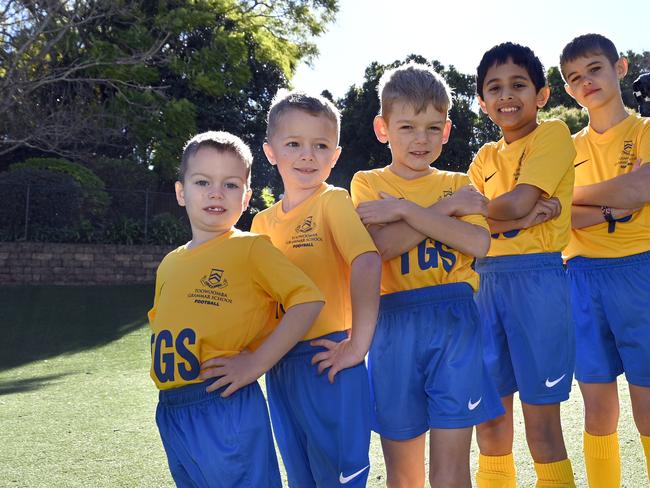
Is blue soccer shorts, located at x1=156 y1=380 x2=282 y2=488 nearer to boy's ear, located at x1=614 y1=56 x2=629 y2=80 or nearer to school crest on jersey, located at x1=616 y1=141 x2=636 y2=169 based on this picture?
school crest on jersey, located at x1=616 y1=141 x2=636 y2=169

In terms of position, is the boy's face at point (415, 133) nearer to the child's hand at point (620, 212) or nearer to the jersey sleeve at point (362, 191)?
the jersey sleeve at point (362, 191)

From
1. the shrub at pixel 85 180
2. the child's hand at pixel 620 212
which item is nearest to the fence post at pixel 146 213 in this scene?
the shrub at pixel 85 180

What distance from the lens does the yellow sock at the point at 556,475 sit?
260 centimetres

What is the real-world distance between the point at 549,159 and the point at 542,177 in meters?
0.08

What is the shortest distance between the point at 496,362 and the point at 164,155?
17.4 meters

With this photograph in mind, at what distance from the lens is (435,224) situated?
7.48 ft

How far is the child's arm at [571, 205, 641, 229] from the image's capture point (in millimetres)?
2910

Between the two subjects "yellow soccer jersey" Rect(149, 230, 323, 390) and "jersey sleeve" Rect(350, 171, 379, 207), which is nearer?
"yellow soccer jersey" Rect(149, 230, 323, 390)

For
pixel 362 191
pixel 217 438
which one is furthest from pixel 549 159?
pixel 217 438

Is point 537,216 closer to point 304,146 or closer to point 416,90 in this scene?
point 416,90

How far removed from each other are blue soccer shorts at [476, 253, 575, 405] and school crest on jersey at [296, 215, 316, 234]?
845mm

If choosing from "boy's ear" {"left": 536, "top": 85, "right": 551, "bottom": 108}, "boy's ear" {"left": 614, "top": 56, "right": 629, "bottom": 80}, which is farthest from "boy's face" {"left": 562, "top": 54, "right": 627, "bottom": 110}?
"boy's ear" {"left": 536, "top": 85, "right": 551, "bottom": 108}

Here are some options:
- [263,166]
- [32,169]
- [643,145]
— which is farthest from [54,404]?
[263,166]

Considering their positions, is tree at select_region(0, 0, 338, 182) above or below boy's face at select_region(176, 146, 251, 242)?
above
